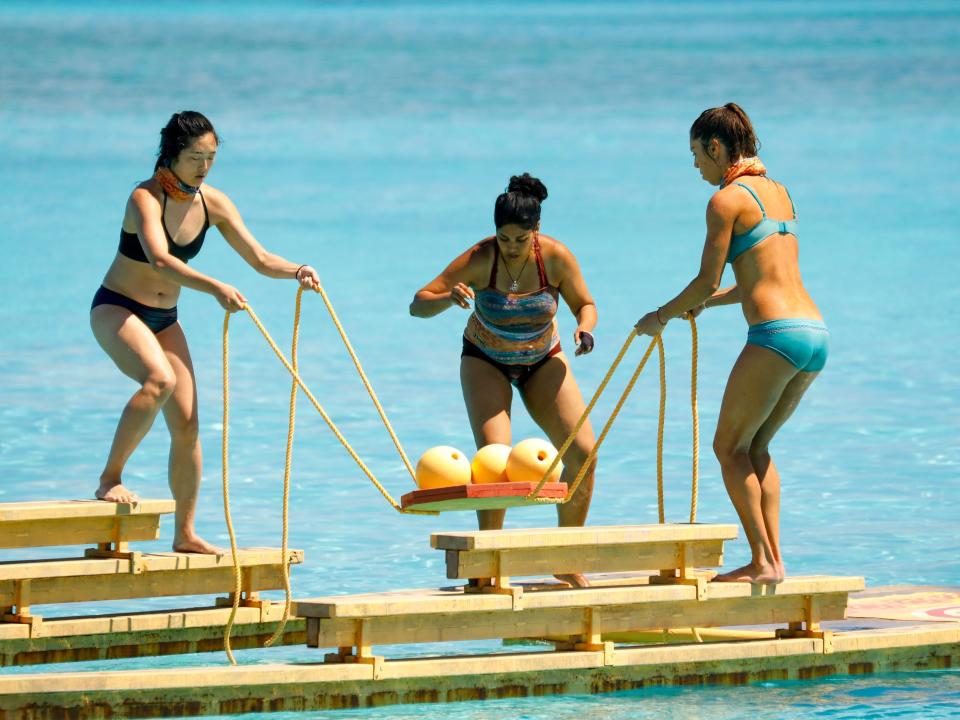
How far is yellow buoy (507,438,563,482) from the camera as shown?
27.6ft

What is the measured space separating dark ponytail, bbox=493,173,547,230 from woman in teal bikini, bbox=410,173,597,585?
7 cm

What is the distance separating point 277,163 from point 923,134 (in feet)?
49.3

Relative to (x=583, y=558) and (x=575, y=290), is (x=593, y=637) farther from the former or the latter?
(x=575, y=290)

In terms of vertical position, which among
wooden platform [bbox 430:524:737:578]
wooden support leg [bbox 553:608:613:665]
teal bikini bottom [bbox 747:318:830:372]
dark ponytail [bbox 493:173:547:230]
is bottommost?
wooden support leg [bbox 553:608:613:665]

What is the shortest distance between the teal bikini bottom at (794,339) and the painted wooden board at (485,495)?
1.09 metres

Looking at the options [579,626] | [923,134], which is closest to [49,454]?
[579,626]

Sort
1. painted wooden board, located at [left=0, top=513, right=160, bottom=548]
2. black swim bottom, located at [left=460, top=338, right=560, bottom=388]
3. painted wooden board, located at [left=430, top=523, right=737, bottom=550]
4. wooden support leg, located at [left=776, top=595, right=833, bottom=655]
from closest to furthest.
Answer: painted wooden board, located at [left=430, top=523, right=737, bottom=550]
painted wooden board, located at [left=0, top=513, right=160, bottom=548]
wooden support leg, located at [left=776, top=595, right=833, bottom=655]
black swim bottom, located at [left=460, top=338, right=560, bottom=388]

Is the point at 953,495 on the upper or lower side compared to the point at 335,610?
upper

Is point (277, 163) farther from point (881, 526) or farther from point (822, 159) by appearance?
point (881, 526)

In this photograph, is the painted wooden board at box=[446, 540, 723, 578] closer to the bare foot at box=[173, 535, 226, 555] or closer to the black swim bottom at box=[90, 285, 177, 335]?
the bare foot at box=[173, 535, 226, 555]

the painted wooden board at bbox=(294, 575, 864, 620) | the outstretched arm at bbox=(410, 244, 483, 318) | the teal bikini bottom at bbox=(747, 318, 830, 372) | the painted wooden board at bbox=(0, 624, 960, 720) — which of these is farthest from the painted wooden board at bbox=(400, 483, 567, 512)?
the teal bikini bottom at bbox=(747, 318, 830, 372)

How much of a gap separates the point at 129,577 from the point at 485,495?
177 centimetres

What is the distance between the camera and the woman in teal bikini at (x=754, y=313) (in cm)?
813

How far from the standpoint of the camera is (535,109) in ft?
177
